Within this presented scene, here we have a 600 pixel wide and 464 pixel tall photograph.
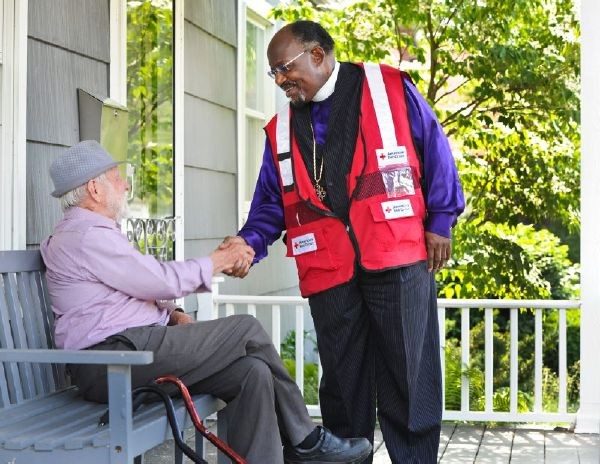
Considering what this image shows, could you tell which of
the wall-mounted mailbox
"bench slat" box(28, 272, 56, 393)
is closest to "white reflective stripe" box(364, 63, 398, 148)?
the wall-mounted mailbox

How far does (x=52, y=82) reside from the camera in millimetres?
3793

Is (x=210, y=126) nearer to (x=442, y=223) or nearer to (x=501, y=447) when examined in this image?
(x=501, y=447)

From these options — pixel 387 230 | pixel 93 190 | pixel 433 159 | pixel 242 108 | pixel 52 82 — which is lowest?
pixel 387 230

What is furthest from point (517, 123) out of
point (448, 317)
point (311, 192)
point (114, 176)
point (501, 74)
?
point (114, 176)

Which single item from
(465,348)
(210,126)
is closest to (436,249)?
(465,348)

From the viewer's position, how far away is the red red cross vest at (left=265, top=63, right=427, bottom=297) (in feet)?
11.3

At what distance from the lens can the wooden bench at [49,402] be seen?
270 cm

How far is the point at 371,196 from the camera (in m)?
3.44

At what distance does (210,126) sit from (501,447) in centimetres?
217

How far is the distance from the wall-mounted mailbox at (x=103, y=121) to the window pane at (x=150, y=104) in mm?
248

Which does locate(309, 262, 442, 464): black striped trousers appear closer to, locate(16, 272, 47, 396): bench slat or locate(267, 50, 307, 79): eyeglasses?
locate(267, 50, 307, 79): eyeglasses

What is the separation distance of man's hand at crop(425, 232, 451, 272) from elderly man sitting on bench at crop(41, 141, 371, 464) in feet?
2.21

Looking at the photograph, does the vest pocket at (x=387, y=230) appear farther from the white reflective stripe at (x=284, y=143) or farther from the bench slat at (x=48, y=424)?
the bench slat at (x=48, y=424)

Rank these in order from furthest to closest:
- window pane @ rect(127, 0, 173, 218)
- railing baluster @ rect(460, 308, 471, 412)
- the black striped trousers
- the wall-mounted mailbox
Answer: railing baluster @ rect(460, 308, 471, 412) < window pane @ rect(127, 0, 173, 218) < the wall-mounted mailbox < the black striped trousers
